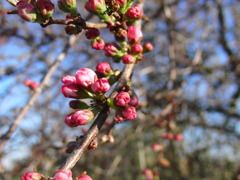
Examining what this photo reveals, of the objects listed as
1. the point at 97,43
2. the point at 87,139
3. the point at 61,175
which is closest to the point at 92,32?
the point at 97,43

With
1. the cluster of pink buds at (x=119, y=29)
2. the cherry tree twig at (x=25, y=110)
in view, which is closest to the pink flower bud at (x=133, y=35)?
the cluster of pink buds at (x=119, y=29)

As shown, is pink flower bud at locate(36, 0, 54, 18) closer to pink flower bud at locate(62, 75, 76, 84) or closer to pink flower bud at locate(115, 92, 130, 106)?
pink flower bud at locate(62, 75, 76, 84)

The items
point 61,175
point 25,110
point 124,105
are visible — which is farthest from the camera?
point 25,110

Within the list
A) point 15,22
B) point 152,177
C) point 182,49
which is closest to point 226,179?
point 182,49

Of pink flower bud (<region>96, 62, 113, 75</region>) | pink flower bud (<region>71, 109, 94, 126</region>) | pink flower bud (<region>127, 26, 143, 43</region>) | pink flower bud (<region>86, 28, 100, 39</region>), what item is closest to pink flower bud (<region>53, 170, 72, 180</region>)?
pink flower bud (<region>71, 109, 94, 126</region>)

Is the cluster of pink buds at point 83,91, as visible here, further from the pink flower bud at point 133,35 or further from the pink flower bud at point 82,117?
the pink flower bud at point 133,35

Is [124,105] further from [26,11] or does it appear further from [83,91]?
[26,11]

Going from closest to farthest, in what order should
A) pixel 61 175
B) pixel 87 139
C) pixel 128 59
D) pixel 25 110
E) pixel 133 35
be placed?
pixel 61 175
pixel 87 139
pixel 128 59
pixel 133 35
pixel 25 110
